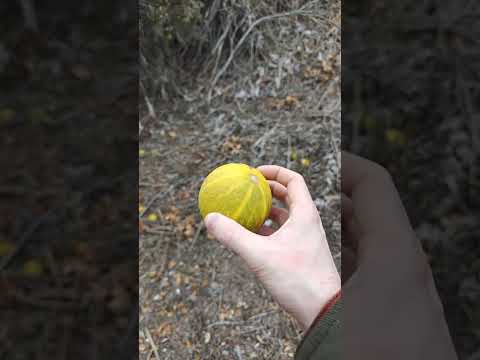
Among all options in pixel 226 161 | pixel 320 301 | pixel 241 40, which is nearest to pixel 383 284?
pixel 320 301

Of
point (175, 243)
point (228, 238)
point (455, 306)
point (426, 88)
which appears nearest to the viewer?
point (228, 238)

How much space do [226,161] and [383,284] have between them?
71 centimetres

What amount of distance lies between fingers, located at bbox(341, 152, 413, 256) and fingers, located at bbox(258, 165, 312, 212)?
12cm

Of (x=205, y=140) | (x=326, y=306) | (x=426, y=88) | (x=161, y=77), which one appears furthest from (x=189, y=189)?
(x=426, y=88)

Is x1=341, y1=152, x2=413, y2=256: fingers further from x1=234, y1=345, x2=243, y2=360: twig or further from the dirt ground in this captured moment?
x1=234, y1=345, x2=243, y2=360: twig

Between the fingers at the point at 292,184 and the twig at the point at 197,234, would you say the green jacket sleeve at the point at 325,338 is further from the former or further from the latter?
the twig at the point at 197,234

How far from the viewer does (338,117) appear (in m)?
1.57

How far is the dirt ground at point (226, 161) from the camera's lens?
148 centimetres

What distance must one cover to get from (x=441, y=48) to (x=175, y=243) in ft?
3.37

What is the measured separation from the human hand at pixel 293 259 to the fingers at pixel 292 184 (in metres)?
0.04

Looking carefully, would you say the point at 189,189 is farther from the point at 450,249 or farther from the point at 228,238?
the point at 450,249

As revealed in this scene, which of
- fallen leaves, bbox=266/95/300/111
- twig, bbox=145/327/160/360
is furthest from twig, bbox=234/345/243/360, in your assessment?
fallen leaves, bbox=266/95/300/111

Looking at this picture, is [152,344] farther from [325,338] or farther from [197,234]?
[325,338]

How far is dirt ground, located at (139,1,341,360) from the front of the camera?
148 cm
